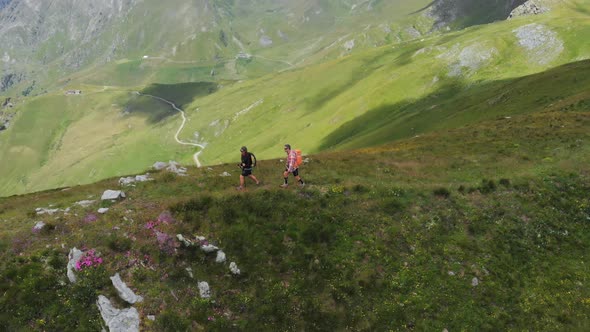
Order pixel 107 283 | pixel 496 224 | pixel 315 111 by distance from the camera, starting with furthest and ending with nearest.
Answer: pixel 315 111, pixel 496 224, pixel 107 283

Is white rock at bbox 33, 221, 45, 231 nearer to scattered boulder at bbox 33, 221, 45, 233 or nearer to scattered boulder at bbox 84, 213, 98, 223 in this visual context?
scattered boulder at bbox 33, 221, 45, 233

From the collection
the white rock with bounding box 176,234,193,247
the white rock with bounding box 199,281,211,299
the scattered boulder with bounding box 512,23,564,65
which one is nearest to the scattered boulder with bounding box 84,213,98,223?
the white rock with bounding box 176,234,193,247

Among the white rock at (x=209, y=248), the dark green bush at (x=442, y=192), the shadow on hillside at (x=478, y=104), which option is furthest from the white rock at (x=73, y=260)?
the shadow on hillside at (x=478, y=104)

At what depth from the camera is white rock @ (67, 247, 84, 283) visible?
1980cm

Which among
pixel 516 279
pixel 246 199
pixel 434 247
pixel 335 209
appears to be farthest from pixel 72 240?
pixel 516 279

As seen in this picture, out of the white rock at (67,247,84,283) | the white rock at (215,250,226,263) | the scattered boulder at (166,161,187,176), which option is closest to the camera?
the white rock at (67,247,84,283)

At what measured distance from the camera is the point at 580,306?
20.2 metres

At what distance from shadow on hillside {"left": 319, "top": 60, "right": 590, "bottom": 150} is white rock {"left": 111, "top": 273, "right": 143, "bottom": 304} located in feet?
221

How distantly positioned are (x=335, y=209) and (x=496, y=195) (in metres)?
13.5

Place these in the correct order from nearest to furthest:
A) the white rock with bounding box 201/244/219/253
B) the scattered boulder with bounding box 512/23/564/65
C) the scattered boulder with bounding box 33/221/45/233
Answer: the white rock with bounding box 201/244/219/253
the scattered boulder with bounding box 33/221/45/233
the scattered boulder with bounding box 512/23/564/65

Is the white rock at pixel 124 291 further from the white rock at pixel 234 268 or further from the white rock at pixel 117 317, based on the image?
the white rock at pixel 234 268

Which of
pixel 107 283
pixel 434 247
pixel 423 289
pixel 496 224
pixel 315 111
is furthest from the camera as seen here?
pixel 315 111

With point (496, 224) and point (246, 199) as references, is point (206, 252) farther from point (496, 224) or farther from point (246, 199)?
point (496, 224)

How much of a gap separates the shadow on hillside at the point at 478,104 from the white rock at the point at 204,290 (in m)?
63.8
